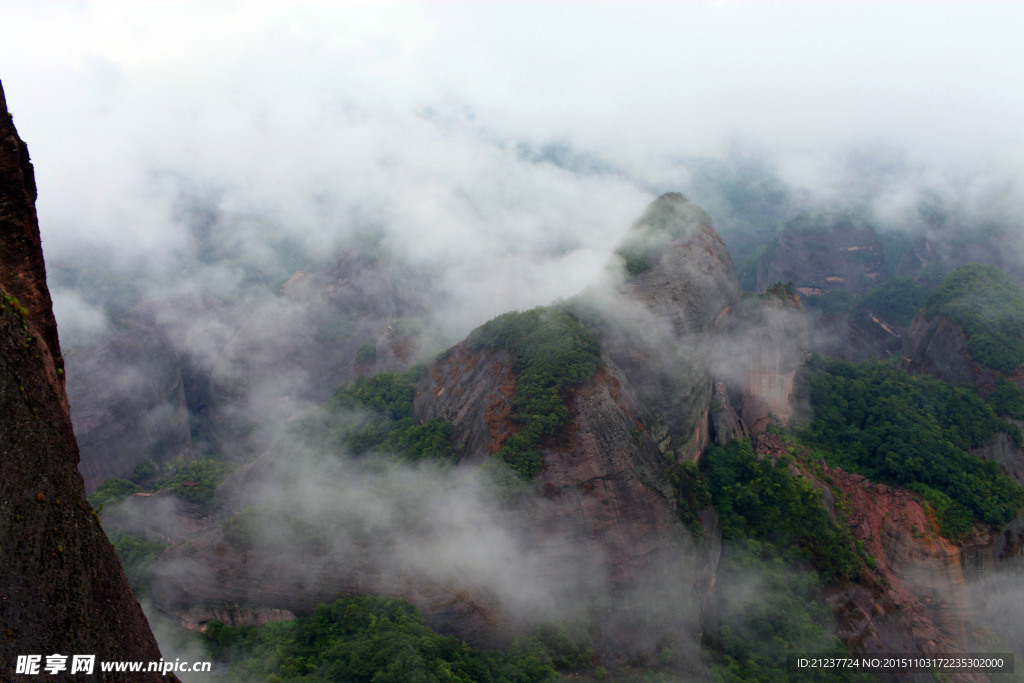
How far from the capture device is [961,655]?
113ft

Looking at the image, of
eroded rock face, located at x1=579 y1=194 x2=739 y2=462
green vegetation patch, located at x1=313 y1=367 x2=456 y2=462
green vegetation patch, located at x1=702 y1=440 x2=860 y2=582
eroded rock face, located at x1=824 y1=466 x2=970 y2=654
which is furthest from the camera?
eroded rock face, located at x1=579 y1=194 x2=739 y2=462

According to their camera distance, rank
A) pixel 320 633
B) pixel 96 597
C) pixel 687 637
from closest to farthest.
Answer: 1. pixel 96 597
2. pixel 320 633
3. pixel 687 637

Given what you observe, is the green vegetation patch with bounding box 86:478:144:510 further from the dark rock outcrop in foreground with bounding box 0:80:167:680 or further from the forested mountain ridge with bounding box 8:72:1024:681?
the dark rock outcrop in foreground with bounding box 0:80:167:680

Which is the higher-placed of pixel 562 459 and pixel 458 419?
pixel 458 419

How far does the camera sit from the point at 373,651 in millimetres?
24297

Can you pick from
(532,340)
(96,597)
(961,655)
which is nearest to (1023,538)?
(961,655)

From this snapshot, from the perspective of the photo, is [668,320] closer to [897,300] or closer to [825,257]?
[897,300]

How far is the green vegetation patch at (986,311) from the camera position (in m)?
48.0

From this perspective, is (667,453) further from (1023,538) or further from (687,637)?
(1023,538)

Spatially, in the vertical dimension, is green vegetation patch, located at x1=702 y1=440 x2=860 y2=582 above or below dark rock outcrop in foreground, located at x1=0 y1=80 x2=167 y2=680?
below

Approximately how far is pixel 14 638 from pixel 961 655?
43.8m

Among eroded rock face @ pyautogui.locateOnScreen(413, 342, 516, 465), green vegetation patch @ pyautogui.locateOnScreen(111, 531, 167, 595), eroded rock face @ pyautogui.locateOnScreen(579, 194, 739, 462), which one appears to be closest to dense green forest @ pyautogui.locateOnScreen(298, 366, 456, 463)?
eroded rock face @ pyautogui.locateOnScreen(413, 342, 516, 465)

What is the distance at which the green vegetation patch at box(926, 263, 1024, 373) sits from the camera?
48000 millimetres

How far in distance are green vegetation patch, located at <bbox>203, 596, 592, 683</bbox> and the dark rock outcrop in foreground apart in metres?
12.0
